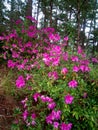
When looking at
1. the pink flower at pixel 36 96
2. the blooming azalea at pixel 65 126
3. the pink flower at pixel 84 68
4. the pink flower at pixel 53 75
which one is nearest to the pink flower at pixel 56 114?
the blooming azalea at pixel 65 126

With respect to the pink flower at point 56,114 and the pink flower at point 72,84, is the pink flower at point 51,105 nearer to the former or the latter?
the pink flower at point 56,114

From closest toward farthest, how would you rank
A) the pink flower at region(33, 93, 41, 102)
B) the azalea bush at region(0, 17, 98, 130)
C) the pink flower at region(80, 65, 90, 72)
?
the azalea bush at region(0, 17, 98, 130)
the pink flower at region(33, 93, 41, 102)
the pink flower at region(80, 65, 90, 72)

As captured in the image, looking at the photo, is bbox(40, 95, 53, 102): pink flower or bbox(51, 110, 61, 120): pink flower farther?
bbox(40, 95, 53, 102): pink flower

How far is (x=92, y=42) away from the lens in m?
25.6

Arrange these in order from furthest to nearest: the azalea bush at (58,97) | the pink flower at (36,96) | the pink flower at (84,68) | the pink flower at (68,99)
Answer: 1. the pink flower at (84,68)
2. the pink flower at (36,96)
3. the azalea bush at (58,97)
4. the pink flower at (68,99)

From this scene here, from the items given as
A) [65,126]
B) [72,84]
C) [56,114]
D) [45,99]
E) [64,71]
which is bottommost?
A: [65,126]

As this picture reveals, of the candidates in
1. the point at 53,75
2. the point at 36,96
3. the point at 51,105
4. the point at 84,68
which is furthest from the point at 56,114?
the point at 84,68

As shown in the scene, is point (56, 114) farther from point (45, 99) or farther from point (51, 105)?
point (45, 99)

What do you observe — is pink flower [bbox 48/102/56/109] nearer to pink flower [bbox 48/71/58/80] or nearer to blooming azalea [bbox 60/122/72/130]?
blooming azalea [bbox 60/122/72/130]

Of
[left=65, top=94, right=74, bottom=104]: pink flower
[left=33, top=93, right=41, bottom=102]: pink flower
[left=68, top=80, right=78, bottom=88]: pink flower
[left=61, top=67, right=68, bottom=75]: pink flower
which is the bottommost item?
[left=33, top=93, right=41, bottom=102]: pink flower

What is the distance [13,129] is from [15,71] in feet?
6.08

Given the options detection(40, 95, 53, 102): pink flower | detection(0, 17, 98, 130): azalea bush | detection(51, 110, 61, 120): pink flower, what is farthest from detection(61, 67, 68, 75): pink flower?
detection(51, 110, 61, 120): pink flower

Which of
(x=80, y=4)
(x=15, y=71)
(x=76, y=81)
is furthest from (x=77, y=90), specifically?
(x=80, y=4)

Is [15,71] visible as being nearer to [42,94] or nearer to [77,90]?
[42,94]
